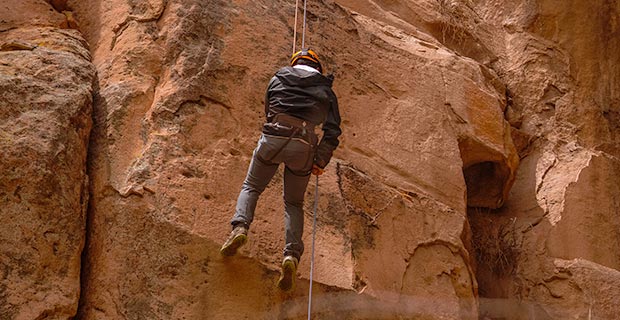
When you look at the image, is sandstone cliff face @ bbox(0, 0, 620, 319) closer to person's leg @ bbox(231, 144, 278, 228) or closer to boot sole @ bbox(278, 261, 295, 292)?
boot sole @ bbox(278, 261, 295, 292)

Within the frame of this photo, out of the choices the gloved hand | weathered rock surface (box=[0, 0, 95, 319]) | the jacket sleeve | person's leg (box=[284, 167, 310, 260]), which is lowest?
weathered rock surface (box=[0, 0, 95, 319])

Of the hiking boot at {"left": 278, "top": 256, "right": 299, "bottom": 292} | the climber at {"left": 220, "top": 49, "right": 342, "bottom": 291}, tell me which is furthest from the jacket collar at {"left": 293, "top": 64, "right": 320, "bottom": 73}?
the hiking boot at {"left": 278, "top": 256, "right": 299, "bottom": 292}

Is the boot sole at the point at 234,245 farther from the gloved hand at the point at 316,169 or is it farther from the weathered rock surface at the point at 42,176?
the weathered rock surface at the point at 42,176

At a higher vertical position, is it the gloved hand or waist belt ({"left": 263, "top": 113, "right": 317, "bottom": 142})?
waist belt ({"left": 263, "top": 113, "right": 317, "bottom": 142})

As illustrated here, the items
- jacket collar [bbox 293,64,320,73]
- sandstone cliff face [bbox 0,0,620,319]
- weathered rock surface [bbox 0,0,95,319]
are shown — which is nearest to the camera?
weathered rock surface [bbox 0,0,95,319]

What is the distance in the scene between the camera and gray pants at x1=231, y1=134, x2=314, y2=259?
21.7 ft

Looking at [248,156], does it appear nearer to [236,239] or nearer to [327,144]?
[327,144]

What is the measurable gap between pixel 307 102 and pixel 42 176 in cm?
201

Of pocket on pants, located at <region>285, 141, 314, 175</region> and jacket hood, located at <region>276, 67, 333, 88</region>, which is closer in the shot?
pocket on pants, located at <region>285, 141, 314, 175</region>

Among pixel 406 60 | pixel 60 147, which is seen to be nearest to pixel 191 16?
pixel 60 147

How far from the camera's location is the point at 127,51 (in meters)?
7.71

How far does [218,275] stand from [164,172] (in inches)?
36.0

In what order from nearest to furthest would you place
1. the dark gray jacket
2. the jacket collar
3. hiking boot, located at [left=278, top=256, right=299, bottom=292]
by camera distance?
1. hiking boot, located at [left=278, top=256, right=299, bottom=292]
2. the dark gray jacket
3. the jacket collar

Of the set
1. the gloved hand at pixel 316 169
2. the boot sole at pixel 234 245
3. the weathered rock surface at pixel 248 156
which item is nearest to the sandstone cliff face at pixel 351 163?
the weathered rock surface at pixel 248 156
